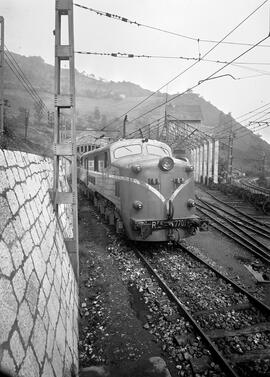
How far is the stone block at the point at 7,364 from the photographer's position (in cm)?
180

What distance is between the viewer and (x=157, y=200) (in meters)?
8.17

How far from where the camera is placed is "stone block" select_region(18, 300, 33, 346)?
89.4 inches

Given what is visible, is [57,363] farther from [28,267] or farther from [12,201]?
[12,201]

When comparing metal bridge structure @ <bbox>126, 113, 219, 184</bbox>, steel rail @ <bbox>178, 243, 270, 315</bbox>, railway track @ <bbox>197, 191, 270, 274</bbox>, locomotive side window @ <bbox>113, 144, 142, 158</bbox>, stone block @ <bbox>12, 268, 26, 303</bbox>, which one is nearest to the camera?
stone block @ <bbox>12, 268, 26, 303</bbox>

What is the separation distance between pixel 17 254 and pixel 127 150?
7.49 m

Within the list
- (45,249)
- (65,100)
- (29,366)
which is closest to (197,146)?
(65,100)

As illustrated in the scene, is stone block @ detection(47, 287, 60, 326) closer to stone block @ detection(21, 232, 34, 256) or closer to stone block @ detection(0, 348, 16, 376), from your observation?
stone block @ detection(21, 232, 34, 256)

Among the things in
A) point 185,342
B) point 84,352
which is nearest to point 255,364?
point 185,342

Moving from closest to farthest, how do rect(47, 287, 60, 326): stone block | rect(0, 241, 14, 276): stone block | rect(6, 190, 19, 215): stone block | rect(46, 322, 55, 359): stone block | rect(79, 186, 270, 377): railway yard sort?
rect(0, 241, 14, 276): stone block → rect(46, 322, 55, 359): stone block → rect(6, 190, 19, 215): stone block → rect(47, 287, 60, 326): stone block → rect(79, 186, 270, 377): railway yard

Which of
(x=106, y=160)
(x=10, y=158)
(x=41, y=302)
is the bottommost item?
(x=41, y=302)

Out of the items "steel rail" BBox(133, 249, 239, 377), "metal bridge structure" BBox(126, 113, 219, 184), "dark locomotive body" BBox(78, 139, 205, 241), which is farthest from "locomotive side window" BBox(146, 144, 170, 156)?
"metal bridge structure" BBox(126, 113, 219, 184)

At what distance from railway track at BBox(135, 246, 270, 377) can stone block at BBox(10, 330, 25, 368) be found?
2920mm

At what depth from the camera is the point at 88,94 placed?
13300 centimetres

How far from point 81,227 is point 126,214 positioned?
12.8ft
